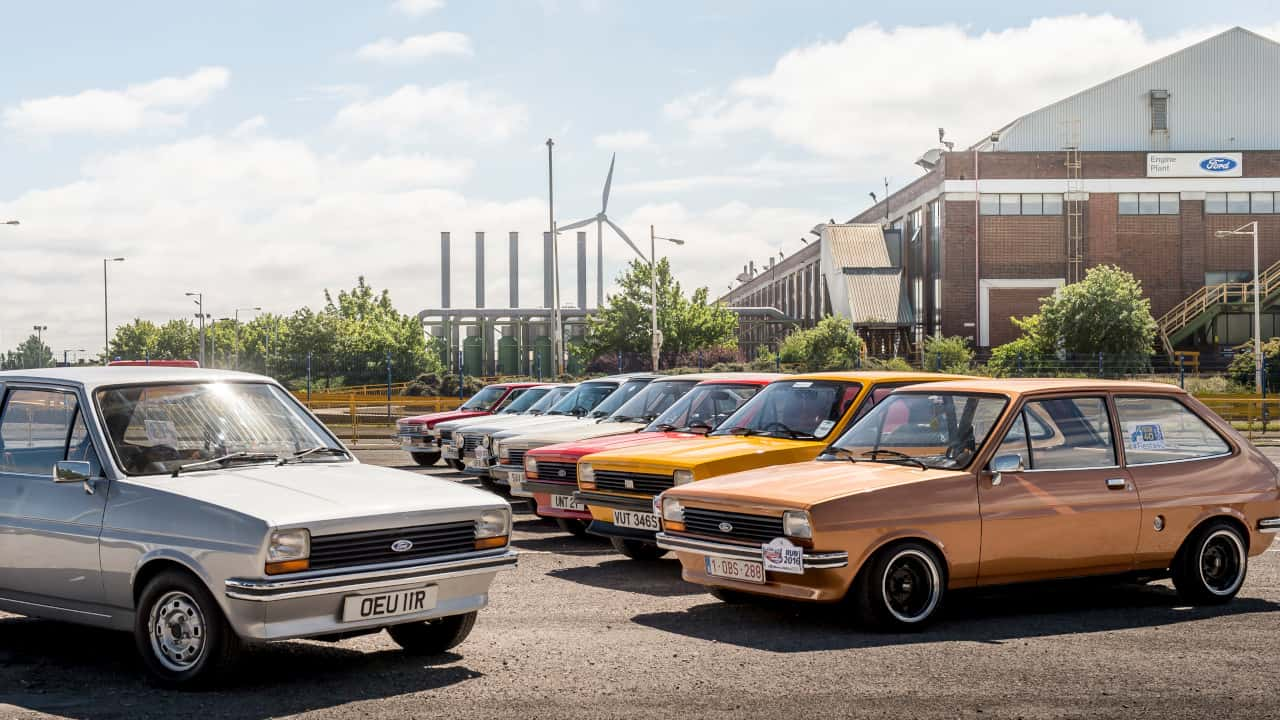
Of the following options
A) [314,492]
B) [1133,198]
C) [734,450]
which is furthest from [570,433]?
[1133,198]

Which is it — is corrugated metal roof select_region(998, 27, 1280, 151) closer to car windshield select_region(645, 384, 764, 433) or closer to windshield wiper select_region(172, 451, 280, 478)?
car windshield select_region(645, 384, 764, 433)

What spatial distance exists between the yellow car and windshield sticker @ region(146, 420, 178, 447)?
13.7 ft

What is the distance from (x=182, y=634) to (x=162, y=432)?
1321 mm

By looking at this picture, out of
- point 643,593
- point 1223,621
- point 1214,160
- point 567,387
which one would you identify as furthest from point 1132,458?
point 1214,160

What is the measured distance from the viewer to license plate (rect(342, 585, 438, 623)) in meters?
6.66

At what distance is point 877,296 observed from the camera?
244 ft

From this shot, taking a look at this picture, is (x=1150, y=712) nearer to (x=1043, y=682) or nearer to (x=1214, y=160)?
(x=1043, y=682)

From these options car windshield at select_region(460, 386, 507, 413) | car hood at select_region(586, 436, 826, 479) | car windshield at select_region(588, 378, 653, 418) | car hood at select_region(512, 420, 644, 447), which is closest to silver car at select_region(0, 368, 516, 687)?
car hood at select_region(586, 436, 826, 479)

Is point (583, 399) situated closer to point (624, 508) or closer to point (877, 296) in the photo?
point (624, 508)

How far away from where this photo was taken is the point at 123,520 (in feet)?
22.8

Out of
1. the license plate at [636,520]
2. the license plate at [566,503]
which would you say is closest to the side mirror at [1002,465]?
the license plate at [636,520]

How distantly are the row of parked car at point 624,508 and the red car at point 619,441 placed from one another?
3.49ft

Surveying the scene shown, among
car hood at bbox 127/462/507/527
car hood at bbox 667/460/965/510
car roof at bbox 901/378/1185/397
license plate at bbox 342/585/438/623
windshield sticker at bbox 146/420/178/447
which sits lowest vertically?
license plate at bbox 342/585/438/623

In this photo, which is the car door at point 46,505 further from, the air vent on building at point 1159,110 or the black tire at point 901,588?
the air vent on building at point 1159,110
